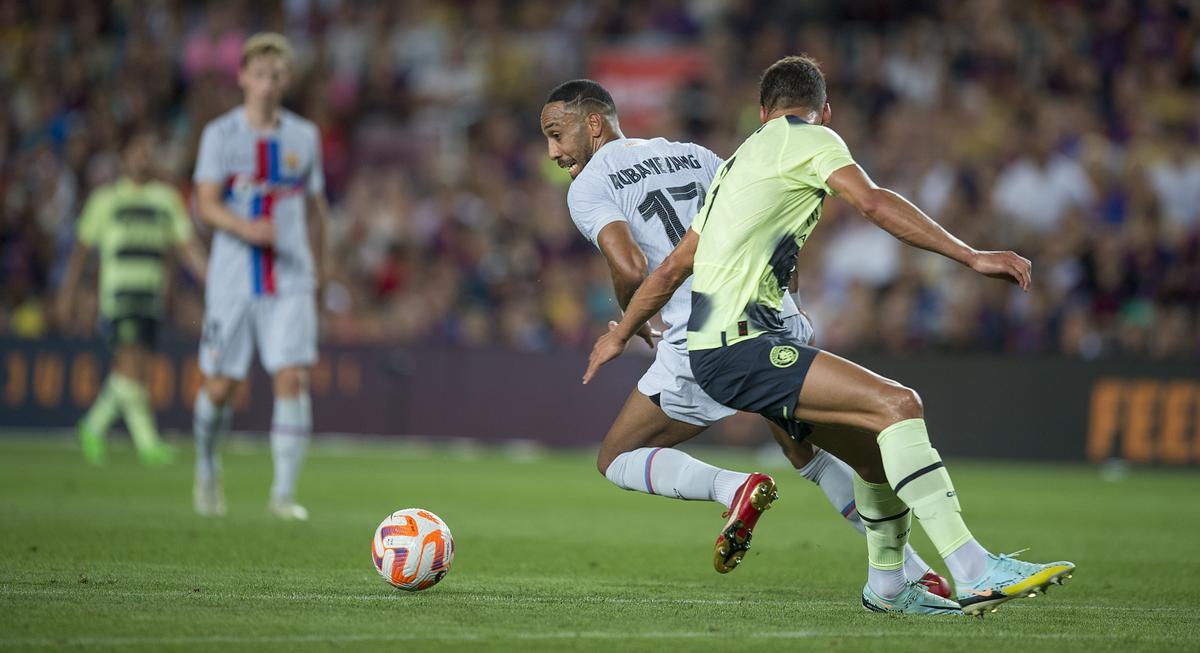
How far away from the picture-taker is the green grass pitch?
5219 millimetres

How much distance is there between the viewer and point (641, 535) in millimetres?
9430

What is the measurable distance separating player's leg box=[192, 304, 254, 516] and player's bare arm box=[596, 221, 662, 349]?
399 centimetres

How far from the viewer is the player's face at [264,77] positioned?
9617 millimetres

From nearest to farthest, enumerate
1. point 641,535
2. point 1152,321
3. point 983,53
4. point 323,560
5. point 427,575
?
point 427,575, point 323,560, point 641,535, point 1152,321, point 983,53

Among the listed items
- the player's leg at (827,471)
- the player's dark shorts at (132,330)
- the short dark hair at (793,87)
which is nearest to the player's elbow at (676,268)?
the short dark hair at (793,87)

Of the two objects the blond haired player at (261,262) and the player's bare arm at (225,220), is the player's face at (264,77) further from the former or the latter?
the player's bare arm at (225,220)

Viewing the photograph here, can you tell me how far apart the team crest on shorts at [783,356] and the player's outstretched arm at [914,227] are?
56 cm

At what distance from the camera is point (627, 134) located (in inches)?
775

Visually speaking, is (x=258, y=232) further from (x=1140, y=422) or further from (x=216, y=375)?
(x=1140, y=422)

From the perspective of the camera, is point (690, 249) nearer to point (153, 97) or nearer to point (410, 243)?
point (410, 243)

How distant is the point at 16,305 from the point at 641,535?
1290 cm

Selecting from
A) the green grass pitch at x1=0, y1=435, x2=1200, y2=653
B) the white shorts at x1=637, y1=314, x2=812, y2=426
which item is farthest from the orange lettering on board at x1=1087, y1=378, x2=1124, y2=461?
the white shorts at x1=637, y1=314, x2=812, y2=426

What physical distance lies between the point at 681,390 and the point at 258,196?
4.25 m

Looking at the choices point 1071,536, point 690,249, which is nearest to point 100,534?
point 690,249
